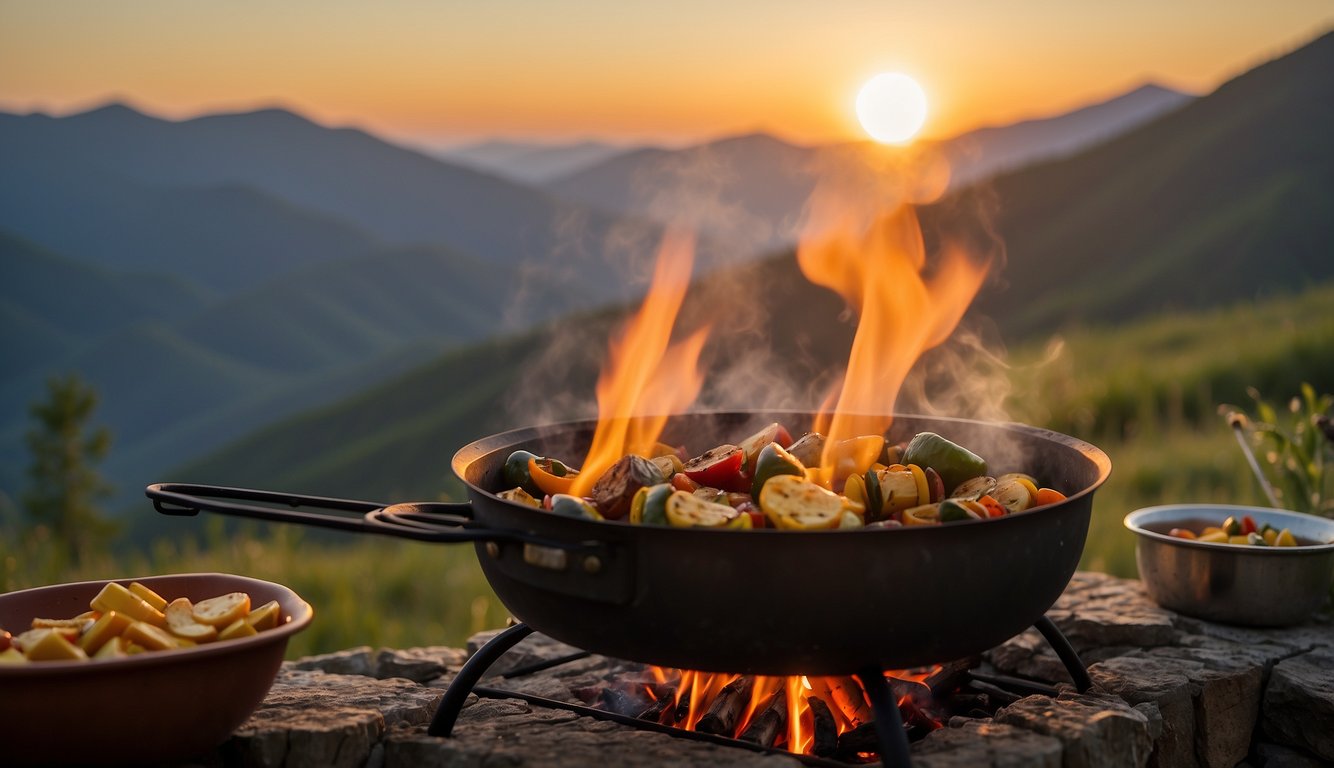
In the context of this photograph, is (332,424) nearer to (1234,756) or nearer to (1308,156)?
(1308,156)

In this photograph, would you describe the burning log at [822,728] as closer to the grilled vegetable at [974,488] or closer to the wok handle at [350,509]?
the grilled vegetable at [974,488]

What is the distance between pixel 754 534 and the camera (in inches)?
78.9

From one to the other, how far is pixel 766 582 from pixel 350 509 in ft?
3.67

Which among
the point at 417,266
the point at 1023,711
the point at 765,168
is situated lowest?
the point at 1023,711

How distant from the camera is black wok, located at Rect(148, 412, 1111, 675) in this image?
80.2 inches

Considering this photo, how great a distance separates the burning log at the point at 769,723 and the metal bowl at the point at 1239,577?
157 centimetres

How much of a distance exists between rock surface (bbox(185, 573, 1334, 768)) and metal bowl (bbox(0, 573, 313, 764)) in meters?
0.22

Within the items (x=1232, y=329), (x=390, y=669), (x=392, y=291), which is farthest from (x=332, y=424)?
(x=392, y=291)

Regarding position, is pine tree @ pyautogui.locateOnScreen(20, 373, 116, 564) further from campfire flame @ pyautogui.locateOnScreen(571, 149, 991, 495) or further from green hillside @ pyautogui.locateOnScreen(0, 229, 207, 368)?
green hillside @ pyautogui.locateOnScreen(0, 229, 207, 368)

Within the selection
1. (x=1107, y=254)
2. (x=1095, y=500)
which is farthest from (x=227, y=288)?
(x=1095, y=500)

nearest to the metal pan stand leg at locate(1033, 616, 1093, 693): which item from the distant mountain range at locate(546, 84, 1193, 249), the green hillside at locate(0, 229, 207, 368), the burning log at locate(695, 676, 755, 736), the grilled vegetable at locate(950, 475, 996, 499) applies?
the grilled vegetable at locate(950, 475, 996, 499)

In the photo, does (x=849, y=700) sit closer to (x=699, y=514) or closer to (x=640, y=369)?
(x=699, y=514)

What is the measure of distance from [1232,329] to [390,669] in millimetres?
11015

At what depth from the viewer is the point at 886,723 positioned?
2.18 meters
